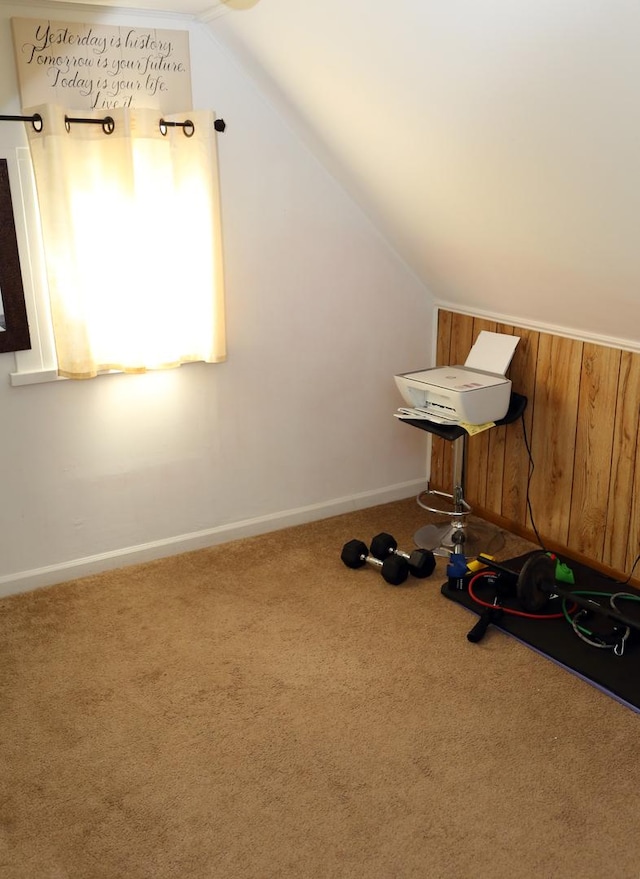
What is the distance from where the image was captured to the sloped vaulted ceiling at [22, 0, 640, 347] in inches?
82.7

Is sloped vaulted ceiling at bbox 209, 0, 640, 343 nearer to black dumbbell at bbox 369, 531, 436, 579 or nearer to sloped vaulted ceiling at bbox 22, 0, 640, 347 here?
sloped vaulted ceiling at bbox 22, 0, 640, 347

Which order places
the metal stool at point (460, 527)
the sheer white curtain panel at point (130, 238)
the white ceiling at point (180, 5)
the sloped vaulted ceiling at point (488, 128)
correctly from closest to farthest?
1. the sloped vaulted ceiling at point (488, 128)
2. the white ceiling at point (180, 5)
3. the sheer white curtain panel at point (130, 238)
4. the metal stool at point (460, 527)

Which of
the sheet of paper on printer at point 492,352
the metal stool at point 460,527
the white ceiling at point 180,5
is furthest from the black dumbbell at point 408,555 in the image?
the white ceiling at point 180,5

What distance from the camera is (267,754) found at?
250 cm

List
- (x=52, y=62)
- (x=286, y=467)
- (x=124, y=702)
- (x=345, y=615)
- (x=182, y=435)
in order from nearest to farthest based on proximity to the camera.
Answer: (x=124, y=702) → (x=52, y=62) → (x=345, y=615) → (x=182, y=435) → (x=286, y=467)

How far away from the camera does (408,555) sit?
11.6 ft

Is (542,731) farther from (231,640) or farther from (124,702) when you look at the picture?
(124,702)

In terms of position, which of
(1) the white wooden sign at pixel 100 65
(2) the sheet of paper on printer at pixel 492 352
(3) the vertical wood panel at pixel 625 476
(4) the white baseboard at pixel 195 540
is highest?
(1) the white wooden sign at pixel 100 65

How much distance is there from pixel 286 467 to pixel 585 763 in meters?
1.93

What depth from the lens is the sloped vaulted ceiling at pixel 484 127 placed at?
2.10 m

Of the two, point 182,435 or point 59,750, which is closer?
point 59,750

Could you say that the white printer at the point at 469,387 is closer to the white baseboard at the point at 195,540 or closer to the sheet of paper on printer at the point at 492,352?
the sheet of paper on printer at the point at 492,352

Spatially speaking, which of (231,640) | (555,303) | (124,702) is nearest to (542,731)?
(231,640)

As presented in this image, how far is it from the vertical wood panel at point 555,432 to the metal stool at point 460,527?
0.39ft
